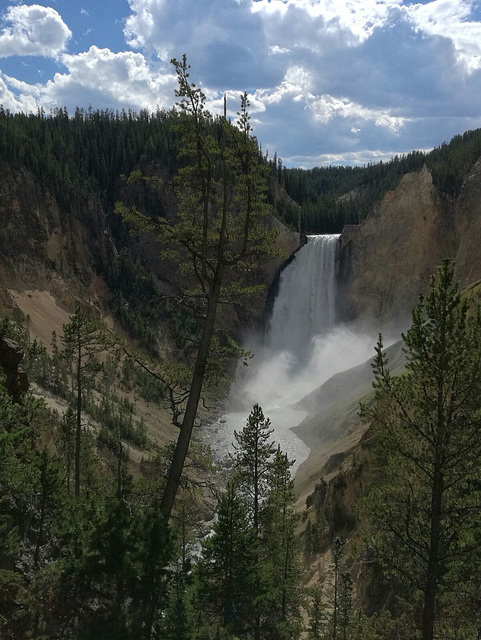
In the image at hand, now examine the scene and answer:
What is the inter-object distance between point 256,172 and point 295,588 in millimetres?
15135

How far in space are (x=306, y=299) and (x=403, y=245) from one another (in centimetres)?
1571

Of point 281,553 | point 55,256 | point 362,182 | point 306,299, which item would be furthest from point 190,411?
point 362,182

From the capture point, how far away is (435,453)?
29.3 ft

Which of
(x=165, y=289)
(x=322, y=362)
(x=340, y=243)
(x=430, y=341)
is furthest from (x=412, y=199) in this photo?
(x=430, y=341)

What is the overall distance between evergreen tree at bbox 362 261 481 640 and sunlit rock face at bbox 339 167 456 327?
187 feet

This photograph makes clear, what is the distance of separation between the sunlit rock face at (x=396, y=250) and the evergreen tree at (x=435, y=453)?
57.1 metres

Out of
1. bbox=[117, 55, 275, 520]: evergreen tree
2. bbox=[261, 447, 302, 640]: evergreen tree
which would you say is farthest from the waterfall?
bbox=[117, 55, 275, 520]: evergreen tree

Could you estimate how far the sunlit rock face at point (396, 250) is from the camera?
2562 inches

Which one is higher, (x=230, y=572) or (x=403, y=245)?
(x=403, y=245)

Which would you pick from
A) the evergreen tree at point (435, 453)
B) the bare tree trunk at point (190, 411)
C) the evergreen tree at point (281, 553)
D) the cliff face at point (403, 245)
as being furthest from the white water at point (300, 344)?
the bare tree trunk at point (190, 411)

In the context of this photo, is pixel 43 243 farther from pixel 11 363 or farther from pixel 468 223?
pixel 468 223

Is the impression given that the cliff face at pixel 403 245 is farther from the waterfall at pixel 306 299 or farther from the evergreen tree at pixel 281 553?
the evergreen tree at pixel 281 553

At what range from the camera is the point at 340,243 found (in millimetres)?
73750

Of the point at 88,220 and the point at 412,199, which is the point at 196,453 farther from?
the point at 88,220
